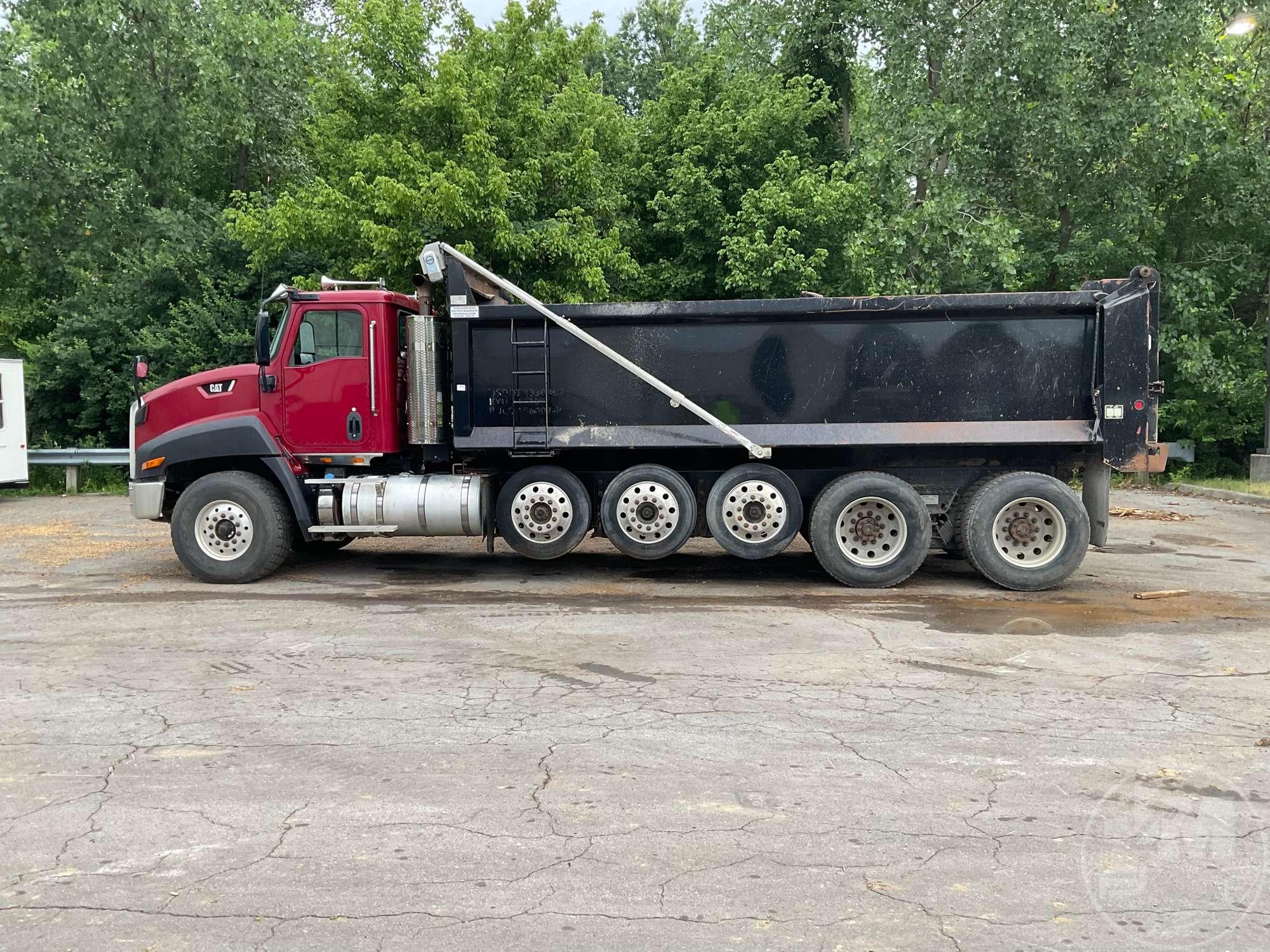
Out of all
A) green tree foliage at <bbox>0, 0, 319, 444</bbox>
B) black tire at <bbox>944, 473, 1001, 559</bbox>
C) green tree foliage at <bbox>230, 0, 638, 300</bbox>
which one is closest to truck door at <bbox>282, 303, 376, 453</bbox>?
black tire at <bbox>944, 473, 1001, 559</bbox>

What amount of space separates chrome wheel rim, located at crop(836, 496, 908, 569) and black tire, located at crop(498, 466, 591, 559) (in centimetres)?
247

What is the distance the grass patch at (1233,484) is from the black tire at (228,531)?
16.5 m

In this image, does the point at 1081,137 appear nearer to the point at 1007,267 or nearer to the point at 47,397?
the point at 1007,267

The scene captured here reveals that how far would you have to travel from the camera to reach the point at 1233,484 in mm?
21828

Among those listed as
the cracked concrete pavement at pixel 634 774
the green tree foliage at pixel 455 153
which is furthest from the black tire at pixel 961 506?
the green tree foliage at pixel 455 153

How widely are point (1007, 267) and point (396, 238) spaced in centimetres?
1166

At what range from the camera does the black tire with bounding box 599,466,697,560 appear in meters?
10.6

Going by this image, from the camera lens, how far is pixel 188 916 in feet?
12.3

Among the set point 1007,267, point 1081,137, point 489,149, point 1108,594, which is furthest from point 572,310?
point 1081,137

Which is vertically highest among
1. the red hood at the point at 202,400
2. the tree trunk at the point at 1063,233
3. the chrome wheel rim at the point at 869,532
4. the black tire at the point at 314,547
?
the tree trunk at the point at 1063,233

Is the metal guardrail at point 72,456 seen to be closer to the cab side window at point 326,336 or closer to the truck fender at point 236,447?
the truck fender at point 236,447

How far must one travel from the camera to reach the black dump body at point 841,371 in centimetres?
1023

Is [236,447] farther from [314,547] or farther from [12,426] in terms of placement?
[12,426]

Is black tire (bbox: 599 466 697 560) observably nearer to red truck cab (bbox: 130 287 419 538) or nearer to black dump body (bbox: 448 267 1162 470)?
black dump body (bbox: 448 267 1162 470)
